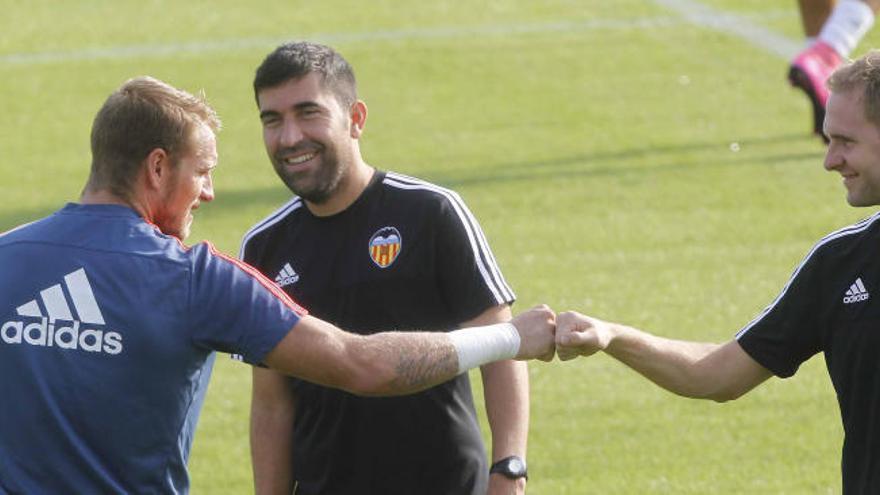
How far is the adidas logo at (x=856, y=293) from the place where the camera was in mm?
5574

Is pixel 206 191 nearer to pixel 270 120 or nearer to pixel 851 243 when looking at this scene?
pixel 270 120

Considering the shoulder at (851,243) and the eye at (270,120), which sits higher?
the eye at (270,120)

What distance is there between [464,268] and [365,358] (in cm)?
98

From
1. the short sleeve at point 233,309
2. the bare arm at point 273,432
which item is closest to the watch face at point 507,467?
the bare arm at point 273,432

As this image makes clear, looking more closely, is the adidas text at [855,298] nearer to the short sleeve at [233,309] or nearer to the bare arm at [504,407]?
the bare arm at [504,407]

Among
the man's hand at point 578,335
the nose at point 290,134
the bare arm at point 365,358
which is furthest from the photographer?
the nose at point 290,134

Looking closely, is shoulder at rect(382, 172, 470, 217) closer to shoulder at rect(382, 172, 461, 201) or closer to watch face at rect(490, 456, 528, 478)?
shoulder at rect(382, 172, 461, 201)

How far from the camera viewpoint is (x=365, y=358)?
534cm

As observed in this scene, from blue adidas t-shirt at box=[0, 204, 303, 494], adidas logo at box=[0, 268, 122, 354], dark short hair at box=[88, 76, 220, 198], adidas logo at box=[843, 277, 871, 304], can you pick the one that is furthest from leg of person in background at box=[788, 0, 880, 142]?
adidas logo at box=[0, 268, 122, 354]

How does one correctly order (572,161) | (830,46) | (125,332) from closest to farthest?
(125,332) < (830,46) < (572,161)

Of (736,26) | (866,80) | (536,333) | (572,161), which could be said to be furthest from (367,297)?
(736,26)

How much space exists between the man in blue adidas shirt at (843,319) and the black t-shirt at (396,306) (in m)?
0.42

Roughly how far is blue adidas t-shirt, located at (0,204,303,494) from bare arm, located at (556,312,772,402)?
3.91 feet

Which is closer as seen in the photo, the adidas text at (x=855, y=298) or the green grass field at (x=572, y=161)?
the adidas text at (x=855, y=298)
